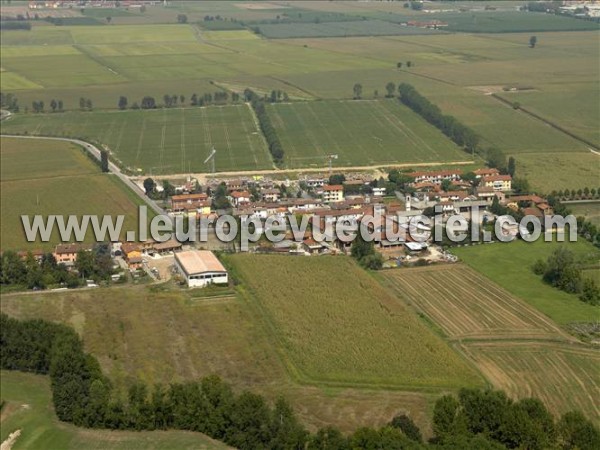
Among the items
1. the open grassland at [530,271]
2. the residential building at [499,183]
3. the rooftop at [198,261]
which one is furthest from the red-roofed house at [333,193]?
the rooftop at [198,261]

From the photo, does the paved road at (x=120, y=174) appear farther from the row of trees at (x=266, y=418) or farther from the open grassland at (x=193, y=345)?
the row of trees at (x=266, y=418)

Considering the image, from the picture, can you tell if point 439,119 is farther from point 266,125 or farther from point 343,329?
point 343,329

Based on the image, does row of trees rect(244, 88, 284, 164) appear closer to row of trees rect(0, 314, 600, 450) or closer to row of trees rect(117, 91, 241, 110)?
row of trees rect(117, 91, 241, 110)

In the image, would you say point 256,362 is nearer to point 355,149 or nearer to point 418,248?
point 418,248

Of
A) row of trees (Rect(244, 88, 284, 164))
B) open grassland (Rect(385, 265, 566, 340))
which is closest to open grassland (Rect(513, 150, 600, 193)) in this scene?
row of trees (Rect(244, 88, 284, 164))

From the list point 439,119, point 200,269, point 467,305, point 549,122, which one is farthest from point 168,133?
point 467,305

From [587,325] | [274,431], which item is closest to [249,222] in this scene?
[587,325]
